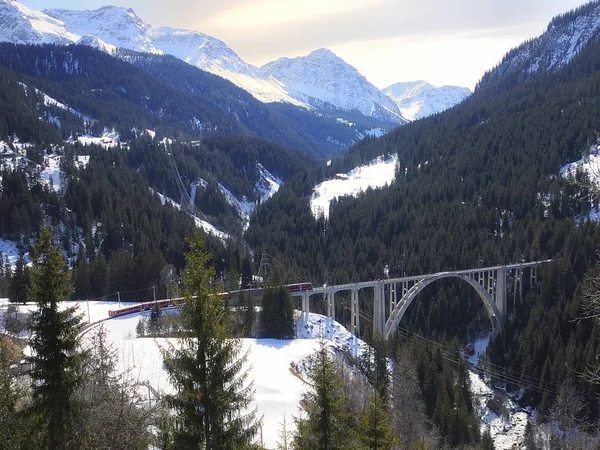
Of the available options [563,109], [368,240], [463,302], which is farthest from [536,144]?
[463,302]

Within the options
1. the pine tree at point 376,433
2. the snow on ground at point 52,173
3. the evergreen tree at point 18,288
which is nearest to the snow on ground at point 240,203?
the snow on ground at point 52,173

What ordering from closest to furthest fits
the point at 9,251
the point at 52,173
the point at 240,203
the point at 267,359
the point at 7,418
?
1. the point at 7,418
2. the point at 267,359
3. the point at 9,251
4. the point at 52,173
5. the point at 240,203

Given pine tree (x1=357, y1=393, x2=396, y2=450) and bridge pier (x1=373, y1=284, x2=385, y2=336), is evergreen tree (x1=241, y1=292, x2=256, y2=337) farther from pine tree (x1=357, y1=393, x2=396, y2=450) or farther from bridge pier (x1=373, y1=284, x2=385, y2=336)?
pine tree (x1=357, y1=393, x2=396, y2=450)

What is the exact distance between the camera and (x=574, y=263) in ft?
280

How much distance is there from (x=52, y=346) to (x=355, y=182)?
6428 inches

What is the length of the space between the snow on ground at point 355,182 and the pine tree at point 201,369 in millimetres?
128815

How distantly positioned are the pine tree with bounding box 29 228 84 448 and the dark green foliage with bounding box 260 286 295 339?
44.2 m

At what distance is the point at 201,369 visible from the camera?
14773mm

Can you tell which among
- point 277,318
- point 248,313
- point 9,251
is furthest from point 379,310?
point 9,251

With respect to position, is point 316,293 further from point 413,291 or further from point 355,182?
point 355,182

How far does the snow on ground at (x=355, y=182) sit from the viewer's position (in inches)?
6245

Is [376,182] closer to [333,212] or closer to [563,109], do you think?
[333,212]

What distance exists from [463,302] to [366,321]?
19876 mm

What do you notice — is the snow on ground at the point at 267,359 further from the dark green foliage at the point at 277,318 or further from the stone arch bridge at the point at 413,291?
the stone arch bridge at the point at 413,291
